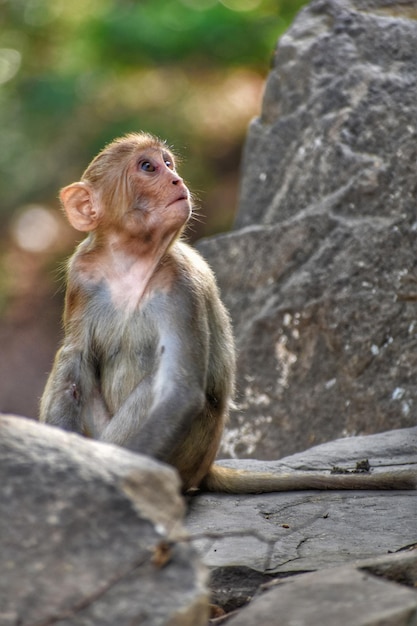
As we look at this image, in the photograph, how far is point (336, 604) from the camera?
9.02ft

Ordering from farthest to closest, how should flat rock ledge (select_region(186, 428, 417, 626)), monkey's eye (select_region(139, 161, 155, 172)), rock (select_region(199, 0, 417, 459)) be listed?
rock (select_region(199, 0, 417, 459)) < monkey's eye (select_region(139, 161, 155, 172)) < flat rock ledge (select_region(186, 428, 417, 626))

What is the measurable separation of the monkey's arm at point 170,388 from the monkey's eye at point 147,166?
1.82 feet

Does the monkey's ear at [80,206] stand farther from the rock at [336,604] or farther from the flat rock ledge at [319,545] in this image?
the rock at [336,604]

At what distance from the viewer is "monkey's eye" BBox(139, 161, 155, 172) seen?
4772 millimetres

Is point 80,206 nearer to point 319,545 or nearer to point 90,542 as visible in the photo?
point 319,545

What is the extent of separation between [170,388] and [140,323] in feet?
1.44

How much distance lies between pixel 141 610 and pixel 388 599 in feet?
2.16

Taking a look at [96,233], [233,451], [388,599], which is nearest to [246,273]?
[233,451]

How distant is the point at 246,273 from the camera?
707cm

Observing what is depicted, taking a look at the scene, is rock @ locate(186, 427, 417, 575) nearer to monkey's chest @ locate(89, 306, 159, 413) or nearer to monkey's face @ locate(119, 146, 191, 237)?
monkey's chest @ locate(89, 306, 159, 413)

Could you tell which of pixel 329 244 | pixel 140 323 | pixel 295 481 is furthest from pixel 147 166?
pixel 329 244

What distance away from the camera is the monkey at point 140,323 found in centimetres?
461

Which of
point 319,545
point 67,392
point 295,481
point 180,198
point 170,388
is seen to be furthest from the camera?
point 295,481

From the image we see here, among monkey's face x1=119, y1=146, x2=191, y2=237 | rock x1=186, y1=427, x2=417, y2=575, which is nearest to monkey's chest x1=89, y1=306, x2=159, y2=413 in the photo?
monkey's face x1=119, y1=146, x2=191, y2=237
